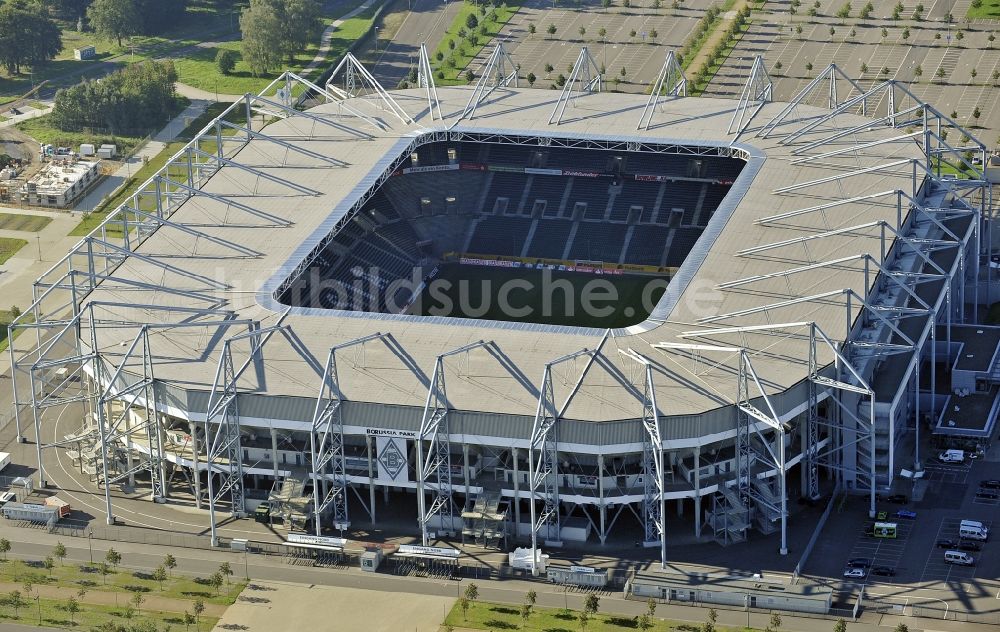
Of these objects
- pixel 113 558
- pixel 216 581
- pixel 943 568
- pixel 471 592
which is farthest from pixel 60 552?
pixel 943 568

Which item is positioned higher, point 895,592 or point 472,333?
point 472,333

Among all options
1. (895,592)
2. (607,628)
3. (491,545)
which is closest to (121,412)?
(491,545)

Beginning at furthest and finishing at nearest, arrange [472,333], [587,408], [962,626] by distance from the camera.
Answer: [472,333], [587,408], [962,626]

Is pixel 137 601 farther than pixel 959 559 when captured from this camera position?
No

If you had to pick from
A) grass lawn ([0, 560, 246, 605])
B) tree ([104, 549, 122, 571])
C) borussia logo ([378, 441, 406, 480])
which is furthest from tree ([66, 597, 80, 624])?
borussia logo ([378, 441, 406, 480])

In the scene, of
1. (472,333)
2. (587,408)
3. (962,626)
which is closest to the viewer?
(962,626)

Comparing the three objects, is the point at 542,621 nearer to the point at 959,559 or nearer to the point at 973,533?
the point at 959,559

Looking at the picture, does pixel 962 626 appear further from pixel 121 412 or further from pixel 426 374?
pixel 121 412
